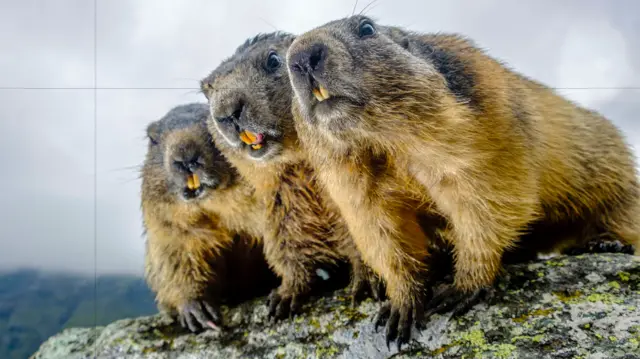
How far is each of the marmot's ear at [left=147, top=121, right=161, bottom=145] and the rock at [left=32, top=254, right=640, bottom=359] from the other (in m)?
1.05

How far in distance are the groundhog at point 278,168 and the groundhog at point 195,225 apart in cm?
17

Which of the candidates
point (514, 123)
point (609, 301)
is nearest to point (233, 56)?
point (514, 123)

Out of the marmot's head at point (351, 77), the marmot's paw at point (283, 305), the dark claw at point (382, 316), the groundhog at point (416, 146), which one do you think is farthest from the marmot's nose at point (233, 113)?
the dark claw at point (382, 316)

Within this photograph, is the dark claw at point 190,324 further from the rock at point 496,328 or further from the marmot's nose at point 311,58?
the marmot's nose at point 311,58

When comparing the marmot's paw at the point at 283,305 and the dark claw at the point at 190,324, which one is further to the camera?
the dark claw at the point at 190,324

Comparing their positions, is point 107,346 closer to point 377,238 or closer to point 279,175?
point 279,175

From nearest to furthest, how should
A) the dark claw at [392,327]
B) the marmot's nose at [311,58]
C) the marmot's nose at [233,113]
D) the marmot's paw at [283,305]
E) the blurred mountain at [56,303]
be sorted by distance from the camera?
the marmot's nose at [311,58]
the dark claw at [392,327]
the marmot's nose at [233,113]
the marmot's paw at [283,305]
the blurred mountain at [56,303]

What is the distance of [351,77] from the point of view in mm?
1847

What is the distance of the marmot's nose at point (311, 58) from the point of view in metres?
1.80

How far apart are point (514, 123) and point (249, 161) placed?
1.12 m

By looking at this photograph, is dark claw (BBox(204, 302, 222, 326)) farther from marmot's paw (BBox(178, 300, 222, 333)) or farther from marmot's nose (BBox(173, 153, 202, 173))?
marmot's nose (BBox(173, 153, 202, 173))

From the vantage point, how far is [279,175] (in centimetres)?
264

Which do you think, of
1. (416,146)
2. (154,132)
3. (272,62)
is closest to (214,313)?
(154,132)

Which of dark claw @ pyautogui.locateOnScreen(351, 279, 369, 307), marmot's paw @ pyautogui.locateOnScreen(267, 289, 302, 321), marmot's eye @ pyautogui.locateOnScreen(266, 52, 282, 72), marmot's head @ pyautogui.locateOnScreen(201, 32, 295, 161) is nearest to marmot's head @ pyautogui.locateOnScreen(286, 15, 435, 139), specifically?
marmot's head @ pyautogui.locateOnScreen(201, 32, 295, 161)
